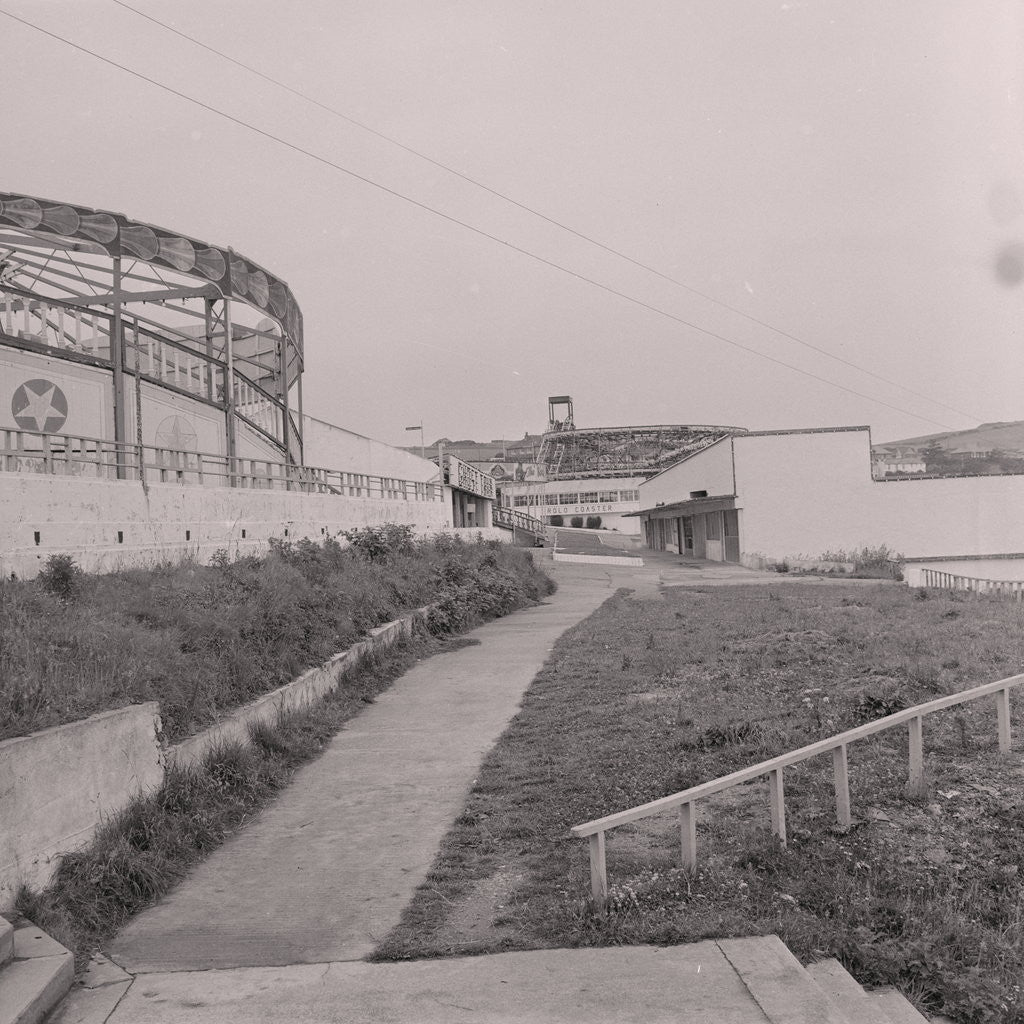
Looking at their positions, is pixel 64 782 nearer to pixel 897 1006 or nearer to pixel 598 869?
pixel 598 869

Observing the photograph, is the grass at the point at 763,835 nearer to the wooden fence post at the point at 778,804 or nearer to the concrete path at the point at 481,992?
the wooden fence post at the point at 778,804

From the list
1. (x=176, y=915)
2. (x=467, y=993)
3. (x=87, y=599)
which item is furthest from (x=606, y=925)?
(x=87, y=599)

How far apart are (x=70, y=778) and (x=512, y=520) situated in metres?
49.4

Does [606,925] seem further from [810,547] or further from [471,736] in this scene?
[810,547]

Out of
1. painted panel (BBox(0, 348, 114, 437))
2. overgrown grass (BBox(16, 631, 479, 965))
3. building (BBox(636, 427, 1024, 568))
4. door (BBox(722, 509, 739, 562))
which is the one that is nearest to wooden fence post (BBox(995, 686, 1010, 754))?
overgrown grass (BBox(16, 631, 479, 965))

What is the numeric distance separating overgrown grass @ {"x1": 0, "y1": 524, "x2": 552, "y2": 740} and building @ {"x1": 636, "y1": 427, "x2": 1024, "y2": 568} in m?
29.5

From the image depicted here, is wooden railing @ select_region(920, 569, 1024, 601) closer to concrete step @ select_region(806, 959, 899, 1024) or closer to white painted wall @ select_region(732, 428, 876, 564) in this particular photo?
white painted wall @ select_region(732, 428, 876, 564)

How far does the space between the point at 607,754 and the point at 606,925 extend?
3.34 m

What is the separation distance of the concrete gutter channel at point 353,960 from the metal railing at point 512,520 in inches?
1727

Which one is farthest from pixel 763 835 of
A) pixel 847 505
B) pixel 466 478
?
pixel 847 505

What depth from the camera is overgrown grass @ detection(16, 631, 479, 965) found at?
4887 millimetres

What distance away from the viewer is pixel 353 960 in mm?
4410

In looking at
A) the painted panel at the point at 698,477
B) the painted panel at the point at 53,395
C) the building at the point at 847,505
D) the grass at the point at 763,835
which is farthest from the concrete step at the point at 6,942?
the painted panel at the point at 698,477

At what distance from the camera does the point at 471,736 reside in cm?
916
